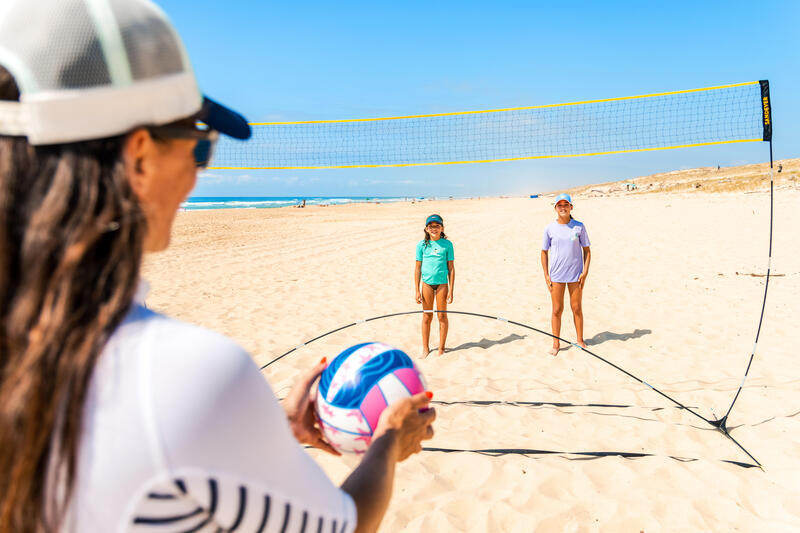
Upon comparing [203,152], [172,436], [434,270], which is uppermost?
[203,152]

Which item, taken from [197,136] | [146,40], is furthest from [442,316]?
[146,40]

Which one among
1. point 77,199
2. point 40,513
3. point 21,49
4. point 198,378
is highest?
point 21,49

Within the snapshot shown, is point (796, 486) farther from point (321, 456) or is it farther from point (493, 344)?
point (493, 344)

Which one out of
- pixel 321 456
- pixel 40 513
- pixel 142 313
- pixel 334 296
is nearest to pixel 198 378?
pixel 142 313

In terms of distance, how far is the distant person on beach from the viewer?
17.5ft

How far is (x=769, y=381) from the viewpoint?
4223 millimetres

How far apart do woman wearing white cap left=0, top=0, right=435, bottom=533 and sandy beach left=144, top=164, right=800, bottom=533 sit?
2.25 meters

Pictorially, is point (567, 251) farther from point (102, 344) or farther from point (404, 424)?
point (102, 344)

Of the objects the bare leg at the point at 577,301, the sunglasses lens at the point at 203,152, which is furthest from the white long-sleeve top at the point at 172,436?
the bare leg at the point at 577,301

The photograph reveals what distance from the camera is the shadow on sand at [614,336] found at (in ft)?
19.0

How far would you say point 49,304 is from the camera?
0.58 m

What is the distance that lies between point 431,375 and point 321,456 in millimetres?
1713

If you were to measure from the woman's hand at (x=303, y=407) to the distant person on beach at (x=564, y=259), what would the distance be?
13.6 ft

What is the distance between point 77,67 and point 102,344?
1.14 feet
